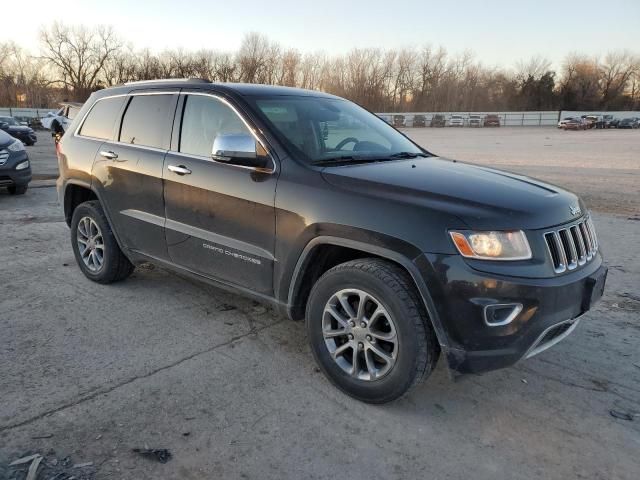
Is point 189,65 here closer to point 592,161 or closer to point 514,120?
point 514,120

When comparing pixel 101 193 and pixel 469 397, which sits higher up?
pixel 101 193

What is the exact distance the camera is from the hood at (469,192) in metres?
2.74

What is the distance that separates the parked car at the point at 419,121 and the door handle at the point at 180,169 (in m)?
70.5

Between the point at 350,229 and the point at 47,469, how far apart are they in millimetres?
1902

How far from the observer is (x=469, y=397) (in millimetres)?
3225

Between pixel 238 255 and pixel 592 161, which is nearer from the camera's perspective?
pixel 238 255

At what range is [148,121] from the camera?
4.36 meters

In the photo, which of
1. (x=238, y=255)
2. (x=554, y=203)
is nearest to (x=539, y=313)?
(x=554, y=203)

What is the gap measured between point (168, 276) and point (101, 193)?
3.56 ft

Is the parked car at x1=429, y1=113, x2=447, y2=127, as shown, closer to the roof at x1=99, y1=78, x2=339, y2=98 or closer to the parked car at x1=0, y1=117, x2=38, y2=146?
the parked car at x1=0, y1=117, x2=38, y2=146

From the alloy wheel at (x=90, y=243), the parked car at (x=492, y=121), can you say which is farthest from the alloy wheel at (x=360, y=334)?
the parked car at (x=492, y=121)

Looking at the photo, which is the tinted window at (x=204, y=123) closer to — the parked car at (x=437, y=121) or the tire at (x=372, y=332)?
the tire at (x=372, y=332)

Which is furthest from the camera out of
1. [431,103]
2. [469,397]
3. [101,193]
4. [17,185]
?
[431,103]

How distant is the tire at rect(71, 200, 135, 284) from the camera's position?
4.82 meters
